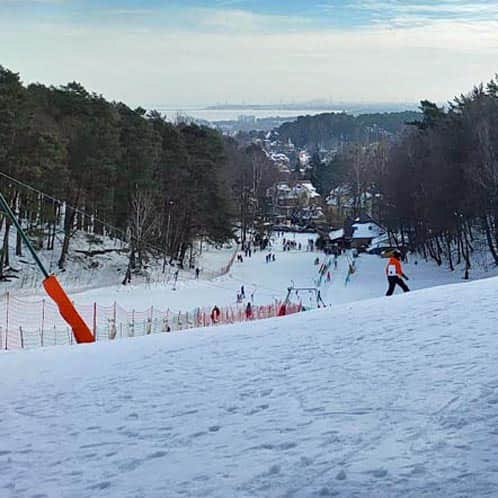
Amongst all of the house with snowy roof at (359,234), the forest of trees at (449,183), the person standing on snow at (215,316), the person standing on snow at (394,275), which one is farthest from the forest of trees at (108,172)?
the house with snowy roof at (359,234)

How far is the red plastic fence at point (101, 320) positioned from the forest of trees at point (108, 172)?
478cm

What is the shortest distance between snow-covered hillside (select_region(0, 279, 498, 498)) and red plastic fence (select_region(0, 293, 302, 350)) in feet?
36.8

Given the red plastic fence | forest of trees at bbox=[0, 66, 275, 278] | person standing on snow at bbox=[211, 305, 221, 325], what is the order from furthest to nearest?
forest of trees at bbox=[0, 66, 275, 278] < person standing on snow at bbox=[211, 305, 221, 325] < the red plastic fence

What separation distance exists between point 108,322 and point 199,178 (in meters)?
20.6

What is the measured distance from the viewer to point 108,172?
37594 millimetres

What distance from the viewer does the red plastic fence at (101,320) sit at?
21.3 meters

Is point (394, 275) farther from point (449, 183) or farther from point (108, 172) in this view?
point (449, 183)

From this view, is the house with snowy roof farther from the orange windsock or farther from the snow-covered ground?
the orange windsock

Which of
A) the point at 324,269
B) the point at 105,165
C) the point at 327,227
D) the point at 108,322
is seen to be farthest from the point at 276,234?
the point at 108,322

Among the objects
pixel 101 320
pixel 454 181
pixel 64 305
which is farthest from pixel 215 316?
pixel 454 181

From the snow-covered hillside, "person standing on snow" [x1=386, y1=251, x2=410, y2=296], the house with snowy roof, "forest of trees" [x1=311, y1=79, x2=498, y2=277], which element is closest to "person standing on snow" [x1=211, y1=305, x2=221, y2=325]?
"person standing on snow" [x1=386, y1=251, x2=410, y2=296]

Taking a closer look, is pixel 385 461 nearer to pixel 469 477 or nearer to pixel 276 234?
pixel 469 477

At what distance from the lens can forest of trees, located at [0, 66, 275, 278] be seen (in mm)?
32188

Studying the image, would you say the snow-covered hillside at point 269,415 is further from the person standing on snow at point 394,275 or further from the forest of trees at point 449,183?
the forest of trees at point 449,183
